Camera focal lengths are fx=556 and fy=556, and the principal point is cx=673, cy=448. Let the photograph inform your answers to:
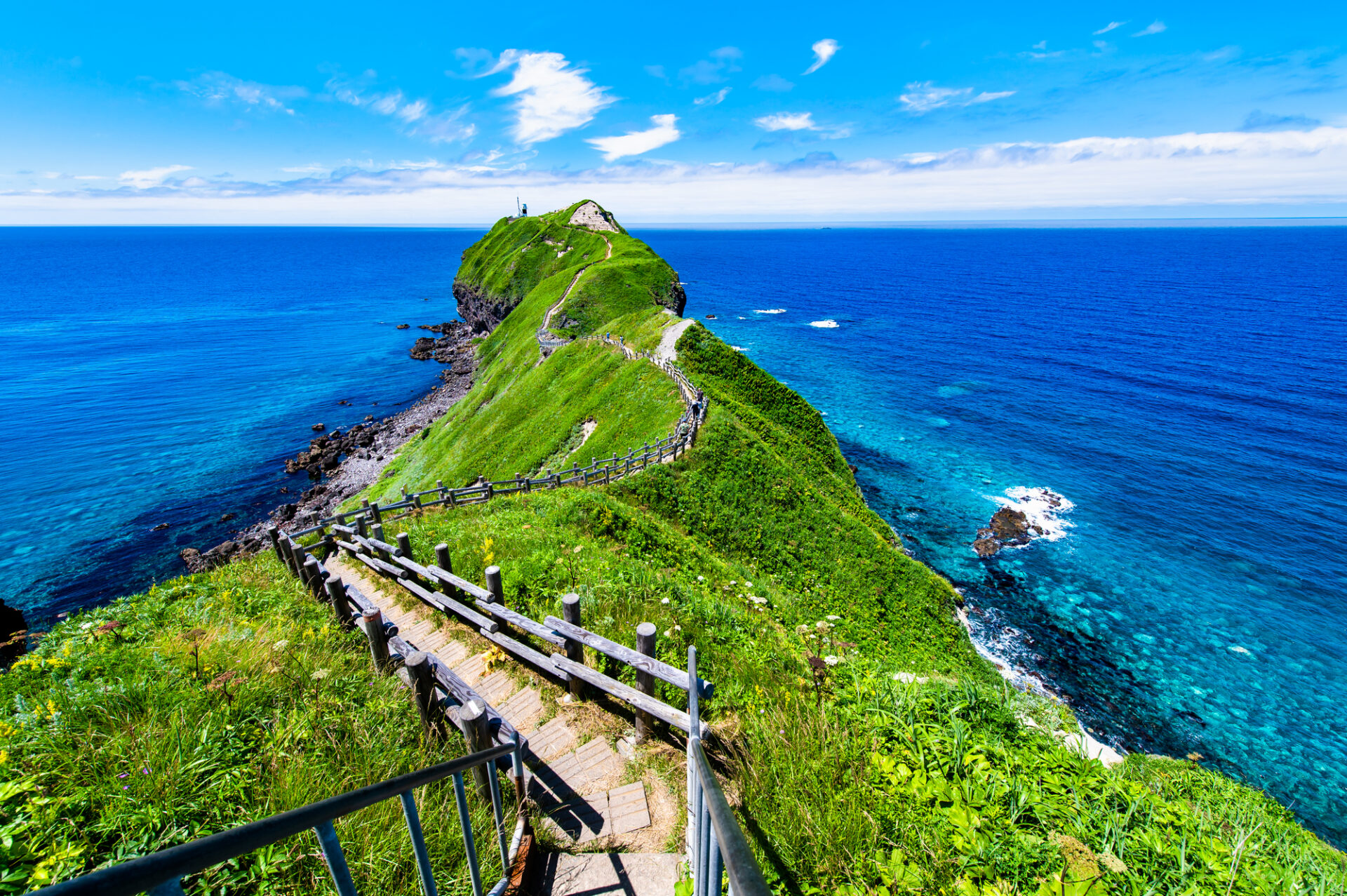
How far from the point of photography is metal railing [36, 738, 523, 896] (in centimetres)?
182

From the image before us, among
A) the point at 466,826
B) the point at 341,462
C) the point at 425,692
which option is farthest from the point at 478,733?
the point at 341,462

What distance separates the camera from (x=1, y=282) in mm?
169250

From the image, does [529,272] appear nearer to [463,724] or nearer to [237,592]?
[237,592]

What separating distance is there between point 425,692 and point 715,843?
15.2 ft

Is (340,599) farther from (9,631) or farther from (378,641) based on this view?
(9,631)

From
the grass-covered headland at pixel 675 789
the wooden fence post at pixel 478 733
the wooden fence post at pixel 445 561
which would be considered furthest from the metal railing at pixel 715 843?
the wooden fence post at pixel 445 561

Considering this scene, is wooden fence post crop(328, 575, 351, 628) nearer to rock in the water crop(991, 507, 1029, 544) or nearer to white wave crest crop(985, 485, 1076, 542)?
rock in the water crop(991, 507, 1029, 544)

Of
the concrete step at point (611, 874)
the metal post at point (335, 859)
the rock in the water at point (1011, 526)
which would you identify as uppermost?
the metal post at point (335, 859)

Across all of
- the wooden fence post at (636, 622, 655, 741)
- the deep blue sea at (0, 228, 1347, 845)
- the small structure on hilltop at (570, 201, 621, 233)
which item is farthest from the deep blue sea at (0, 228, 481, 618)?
the wooden fence post at (636, 622, 655, 741)

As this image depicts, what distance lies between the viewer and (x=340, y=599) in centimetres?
930

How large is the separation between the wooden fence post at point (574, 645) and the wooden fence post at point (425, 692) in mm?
1751

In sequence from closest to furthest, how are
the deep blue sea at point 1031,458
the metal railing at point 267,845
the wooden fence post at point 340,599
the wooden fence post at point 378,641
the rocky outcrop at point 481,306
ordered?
the metal railing at point 267,845 → the wooden fence post at point 378,641 → the wooden fence post at point 340,599 → the deep blue sea at point 1031,458 → the rocky outcrop at point 481,306

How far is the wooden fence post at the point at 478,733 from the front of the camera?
215 inches

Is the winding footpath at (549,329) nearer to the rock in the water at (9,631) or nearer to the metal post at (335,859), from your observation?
the rock in the water at (9,631)
